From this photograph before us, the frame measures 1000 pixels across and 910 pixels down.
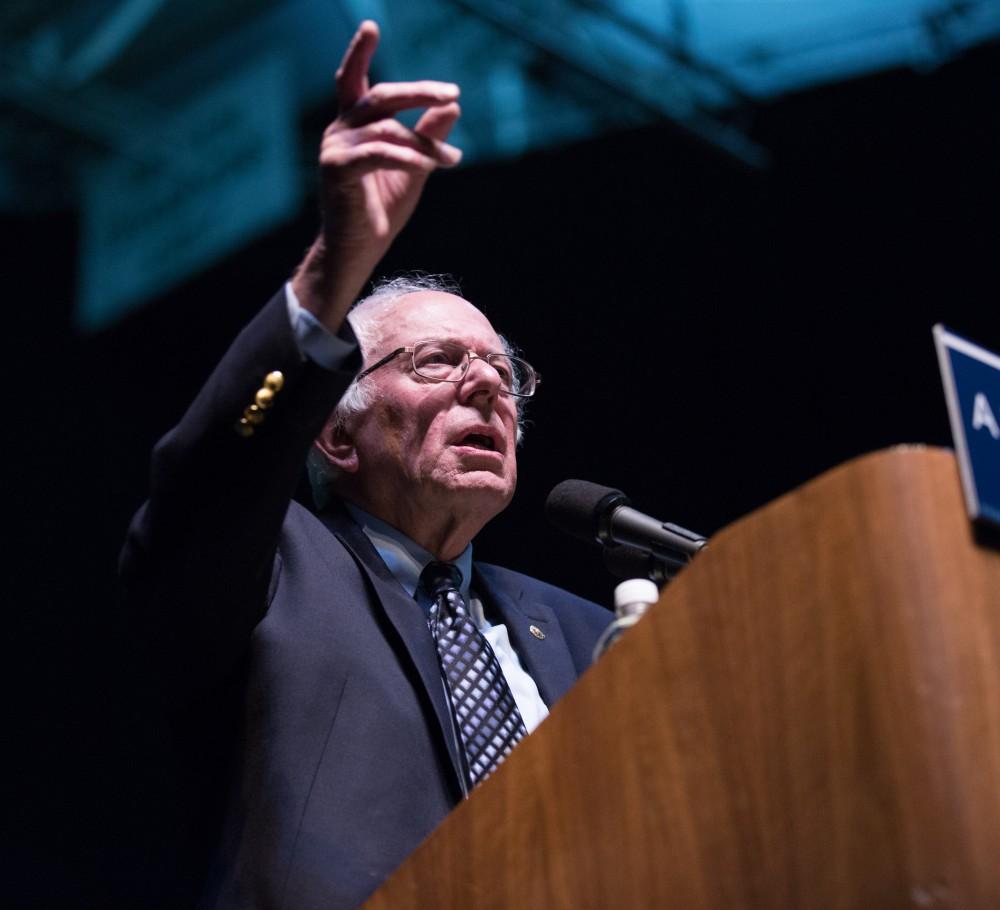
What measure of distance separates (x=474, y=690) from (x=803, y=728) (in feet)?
3.02

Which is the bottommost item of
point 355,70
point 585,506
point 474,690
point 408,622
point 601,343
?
point 474,690

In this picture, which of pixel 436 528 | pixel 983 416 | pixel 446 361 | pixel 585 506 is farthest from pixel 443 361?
pixel 983 416

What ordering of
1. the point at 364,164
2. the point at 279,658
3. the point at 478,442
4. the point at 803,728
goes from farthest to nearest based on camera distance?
the point at 478,442 → the point at 279,658 → the point at 364,164 → the point at 803,728

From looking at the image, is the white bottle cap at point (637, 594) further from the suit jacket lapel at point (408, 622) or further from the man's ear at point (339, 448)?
the man's ear at point (339, 448)

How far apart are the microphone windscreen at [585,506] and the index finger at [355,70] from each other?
0.61 meters

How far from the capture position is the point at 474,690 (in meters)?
1.78

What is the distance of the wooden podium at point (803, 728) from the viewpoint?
2.73 ft

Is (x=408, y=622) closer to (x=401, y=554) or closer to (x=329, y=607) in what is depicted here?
(x=329, y=607)

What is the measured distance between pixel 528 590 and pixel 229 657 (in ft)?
2.47

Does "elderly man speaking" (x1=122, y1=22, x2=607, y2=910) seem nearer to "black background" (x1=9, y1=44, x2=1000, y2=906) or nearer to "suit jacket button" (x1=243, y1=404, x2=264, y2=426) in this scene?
"suit jacket button" (x1=243, y1=404, x2=264, y2=426)

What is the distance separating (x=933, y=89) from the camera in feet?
11.2

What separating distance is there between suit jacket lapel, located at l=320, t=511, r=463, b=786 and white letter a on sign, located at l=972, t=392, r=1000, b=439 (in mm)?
870

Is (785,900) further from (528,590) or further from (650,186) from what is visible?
(650,186)

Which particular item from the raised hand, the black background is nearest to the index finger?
the raised hand
